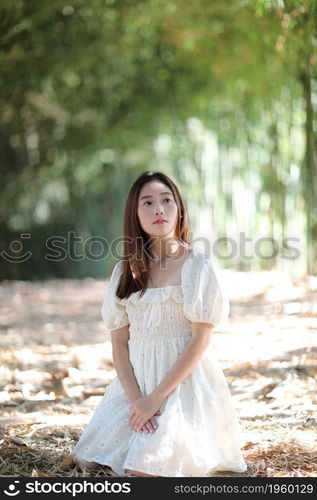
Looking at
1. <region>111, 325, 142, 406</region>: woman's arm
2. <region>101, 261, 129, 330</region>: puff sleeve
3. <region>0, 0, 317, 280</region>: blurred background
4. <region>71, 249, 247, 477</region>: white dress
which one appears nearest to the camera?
<region>71, 249, 247, 477</region>: white dress

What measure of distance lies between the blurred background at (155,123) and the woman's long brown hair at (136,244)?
2.26 metres

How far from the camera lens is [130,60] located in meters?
8.13

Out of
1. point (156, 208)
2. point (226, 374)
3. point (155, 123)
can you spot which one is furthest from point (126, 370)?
point (155, 123)

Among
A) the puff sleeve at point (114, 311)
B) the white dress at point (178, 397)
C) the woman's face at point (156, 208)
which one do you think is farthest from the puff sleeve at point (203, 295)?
the puff sleeve at point (114, 311)

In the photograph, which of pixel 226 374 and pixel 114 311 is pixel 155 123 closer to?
pixel 226 374

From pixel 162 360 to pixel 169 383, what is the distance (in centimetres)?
9

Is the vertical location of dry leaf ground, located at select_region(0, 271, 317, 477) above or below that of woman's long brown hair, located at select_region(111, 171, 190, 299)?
below

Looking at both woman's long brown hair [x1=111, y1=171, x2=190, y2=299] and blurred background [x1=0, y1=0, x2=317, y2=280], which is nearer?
woman's long brown hair [x1=111, y1=171, x2=190, y2=299]

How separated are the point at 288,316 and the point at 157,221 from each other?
316 centimetres

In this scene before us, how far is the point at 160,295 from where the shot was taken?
6.85ft

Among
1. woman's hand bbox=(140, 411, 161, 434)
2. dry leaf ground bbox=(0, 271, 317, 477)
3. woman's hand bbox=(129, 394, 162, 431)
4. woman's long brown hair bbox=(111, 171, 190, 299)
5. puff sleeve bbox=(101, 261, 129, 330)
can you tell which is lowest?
dry leaf ground bbox=(0, 271, 317, 477)

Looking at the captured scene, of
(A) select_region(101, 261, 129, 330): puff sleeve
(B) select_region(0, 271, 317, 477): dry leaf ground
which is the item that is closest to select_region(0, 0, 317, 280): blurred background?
(B) select_region(0, 271, 317, 477): dry leaf ground

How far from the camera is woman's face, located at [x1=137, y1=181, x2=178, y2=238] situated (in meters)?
2.10

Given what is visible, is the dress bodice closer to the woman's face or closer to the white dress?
the white dress
